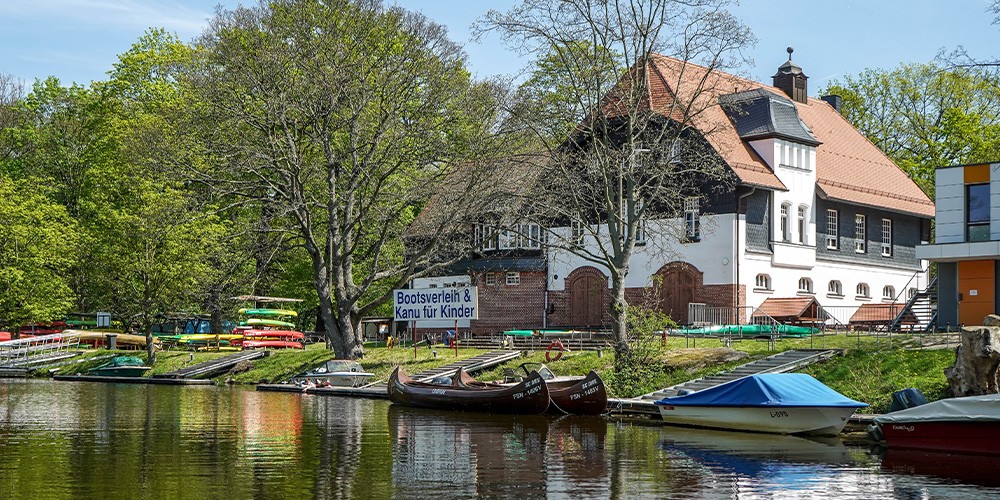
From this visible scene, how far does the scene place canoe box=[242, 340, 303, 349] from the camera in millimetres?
60156

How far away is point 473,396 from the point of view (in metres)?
35.8

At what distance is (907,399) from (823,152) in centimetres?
3363

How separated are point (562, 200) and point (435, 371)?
798 centimetres

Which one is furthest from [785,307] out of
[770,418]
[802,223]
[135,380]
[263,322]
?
[135,380]

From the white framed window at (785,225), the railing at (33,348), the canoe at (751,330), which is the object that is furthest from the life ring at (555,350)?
the railing at (33,348)

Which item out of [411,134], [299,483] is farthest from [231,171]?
[299,483]

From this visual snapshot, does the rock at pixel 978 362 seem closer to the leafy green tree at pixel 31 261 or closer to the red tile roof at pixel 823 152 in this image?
the red tile roof at pixel 823 152

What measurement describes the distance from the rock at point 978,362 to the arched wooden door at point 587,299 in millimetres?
28050

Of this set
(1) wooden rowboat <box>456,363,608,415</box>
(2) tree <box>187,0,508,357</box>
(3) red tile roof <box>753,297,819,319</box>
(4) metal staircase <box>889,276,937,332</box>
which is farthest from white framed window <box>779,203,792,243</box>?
(1) wooden rowboat <box>456,363,608,415</box>

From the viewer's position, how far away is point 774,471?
72.1 ft

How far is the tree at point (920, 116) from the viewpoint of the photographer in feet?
227

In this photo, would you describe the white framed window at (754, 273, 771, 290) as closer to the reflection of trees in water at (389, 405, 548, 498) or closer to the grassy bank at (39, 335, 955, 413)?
the grassy bank at (39, 335, 955, 413)

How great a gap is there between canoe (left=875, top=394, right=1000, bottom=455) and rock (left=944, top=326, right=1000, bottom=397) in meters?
3.08

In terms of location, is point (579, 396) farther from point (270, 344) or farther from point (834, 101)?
point (834, 101)
